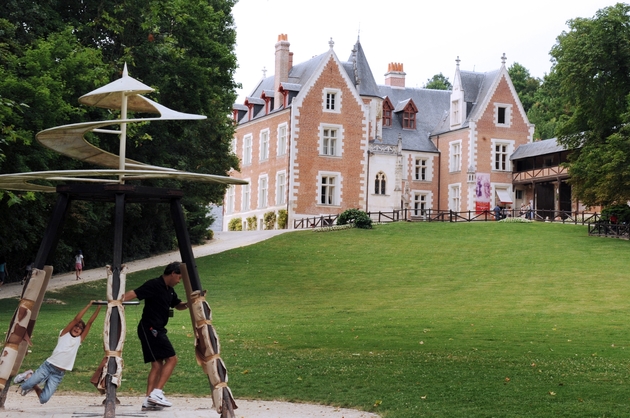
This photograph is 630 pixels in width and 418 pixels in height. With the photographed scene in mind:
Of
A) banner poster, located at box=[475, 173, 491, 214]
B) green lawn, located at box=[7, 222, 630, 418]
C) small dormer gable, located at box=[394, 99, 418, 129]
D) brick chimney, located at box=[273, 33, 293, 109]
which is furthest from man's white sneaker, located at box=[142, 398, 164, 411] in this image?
small dormer gable, located at box=[394, 99, 418, 129]

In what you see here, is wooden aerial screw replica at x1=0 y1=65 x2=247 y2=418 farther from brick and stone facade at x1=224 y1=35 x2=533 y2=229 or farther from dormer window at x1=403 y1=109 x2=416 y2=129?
dormer window at x1=403 y1=109 x2=416 y2=129

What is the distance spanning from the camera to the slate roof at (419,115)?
70250 mm

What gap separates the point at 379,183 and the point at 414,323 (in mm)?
40788

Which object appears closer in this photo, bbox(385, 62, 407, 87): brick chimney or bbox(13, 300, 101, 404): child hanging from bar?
bbox(13, 300, 101, 404): child hanging from bar

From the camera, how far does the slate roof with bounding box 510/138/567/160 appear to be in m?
64.9

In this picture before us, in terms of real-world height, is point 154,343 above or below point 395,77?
below

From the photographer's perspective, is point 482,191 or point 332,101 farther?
point 482,191

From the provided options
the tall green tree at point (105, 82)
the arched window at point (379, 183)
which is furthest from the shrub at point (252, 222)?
the tall green tree at point (105, 82)

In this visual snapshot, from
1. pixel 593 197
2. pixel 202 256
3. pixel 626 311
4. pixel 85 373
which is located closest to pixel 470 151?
pixel 593 197

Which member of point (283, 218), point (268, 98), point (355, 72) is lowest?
point (283, 218)

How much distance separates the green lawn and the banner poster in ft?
54.9

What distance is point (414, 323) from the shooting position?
24.4 metres

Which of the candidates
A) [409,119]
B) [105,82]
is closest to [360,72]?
A: [409,119]

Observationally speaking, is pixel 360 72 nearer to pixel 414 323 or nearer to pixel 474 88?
pixel 474 88
